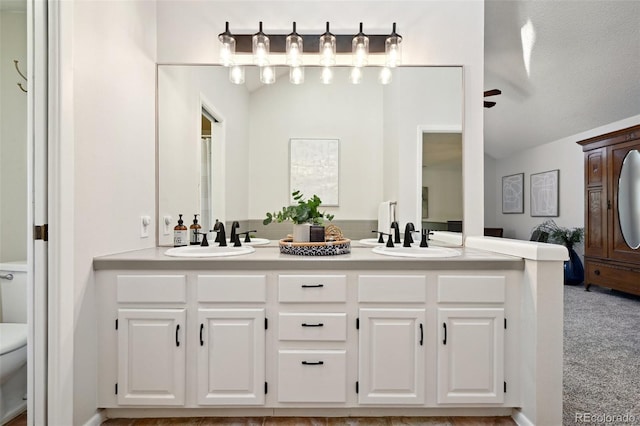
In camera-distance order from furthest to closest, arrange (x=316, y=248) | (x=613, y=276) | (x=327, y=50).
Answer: (x=613, y=276), (x=327, y=50), (x=316, y=248)

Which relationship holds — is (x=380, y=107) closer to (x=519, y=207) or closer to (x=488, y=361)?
(x=488, y=361)

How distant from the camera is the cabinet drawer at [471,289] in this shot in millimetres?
1660

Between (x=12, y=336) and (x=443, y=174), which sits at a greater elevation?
(x=443, y=174)

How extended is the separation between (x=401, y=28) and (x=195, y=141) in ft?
5.11

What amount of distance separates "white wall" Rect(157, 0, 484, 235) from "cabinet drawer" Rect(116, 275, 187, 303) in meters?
1.39

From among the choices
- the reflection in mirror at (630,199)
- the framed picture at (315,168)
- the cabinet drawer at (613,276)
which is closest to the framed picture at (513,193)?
the cabinet drawer at (613,276)

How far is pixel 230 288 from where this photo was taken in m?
1.66

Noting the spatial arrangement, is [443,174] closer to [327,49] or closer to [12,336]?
[327,49]

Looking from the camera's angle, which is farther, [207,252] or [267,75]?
[267,75]

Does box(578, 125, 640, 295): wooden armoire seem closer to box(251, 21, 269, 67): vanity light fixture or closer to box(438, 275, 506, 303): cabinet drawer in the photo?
box(438, 275, 506, 303): cabinet drawer

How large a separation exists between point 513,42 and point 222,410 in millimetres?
4452

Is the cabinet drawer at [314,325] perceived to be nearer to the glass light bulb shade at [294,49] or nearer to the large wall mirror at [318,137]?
the large wall mirror at [318,137]

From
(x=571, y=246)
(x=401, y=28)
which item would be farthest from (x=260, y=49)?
(x=571, y=246)

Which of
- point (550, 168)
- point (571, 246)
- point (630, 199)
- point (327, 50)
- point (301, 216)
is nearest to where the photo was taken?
point (301, 216)
